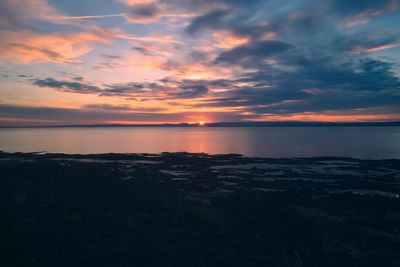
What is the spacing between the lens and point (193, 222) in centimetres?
2016

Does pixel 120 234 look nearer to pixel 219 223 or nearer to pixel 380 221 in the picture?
pixel 219 223

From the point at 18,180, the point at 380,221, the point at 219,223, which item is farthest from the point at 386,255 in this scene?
the point at 18,180

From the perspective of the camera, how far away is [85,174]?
101 ft

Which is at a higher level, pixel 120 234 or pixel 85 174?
pixel 85 174

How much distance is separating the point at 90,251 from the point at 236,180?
947 inches

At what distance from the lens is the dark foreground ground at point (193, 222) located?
15164mm

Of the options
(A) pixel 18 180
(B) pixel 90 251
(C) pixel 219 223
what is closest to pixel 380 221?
(C) pixel 219 223

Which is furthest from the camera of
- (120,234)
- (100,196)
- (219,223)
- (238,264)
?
(100,196)

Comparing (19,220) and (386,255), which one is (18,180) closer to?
(19,220)

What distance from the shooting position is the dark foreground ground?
15.2 m

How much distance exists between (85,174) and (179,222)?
14884 mm

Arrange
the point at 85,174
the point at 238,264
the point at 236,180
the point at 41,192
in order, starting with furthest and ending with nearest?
the point at 236,180
the point at 85,174
the point at 41,192
the point at 238,264

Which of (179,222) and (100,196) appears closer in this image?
(179,222)

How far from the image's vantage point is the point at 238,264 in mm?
14539
